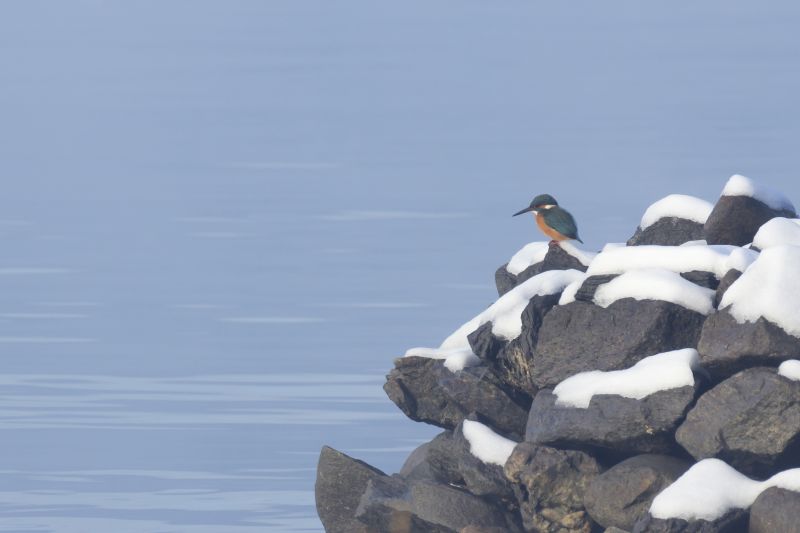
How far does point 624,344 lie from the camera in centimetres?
1507

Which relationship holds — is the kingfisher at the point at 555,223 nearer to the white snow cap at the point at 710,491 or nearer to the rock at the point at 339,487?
the rock at the point at 339,487

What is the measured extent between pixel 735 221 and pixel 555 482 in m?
2.83

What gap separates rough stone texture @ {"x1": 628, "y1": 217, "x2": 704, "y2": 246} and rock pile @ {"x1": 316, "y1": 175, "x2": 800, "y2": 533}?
0.78m

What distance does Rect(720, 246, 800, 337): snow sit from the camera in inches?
563

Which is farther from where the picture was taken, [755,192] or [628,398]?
[755,192]

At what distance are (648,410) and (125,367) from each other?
22.3 meters

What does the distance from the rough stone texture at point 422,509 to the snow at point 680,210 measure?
306 cm

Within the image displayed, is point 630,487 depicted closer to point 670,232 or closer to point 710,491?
point 710,491

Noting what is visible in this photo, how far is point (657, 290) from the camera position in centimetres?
1498

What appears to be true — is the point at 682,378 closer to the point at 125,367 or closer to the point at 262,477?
the point at 262,477

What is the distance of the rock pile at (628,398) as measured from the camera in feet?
46.4

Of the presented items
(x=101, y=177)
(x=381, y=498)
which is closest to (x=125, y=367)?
(x=381, y=498)

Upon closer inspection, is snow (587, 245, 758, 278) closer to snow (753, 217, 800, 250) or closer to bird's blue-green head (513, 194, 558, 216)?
snow (753, 217, 800, 250)

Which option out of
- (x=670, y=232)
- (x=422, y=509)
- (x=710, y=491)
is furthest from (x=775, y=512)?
(x=670, y=232)
